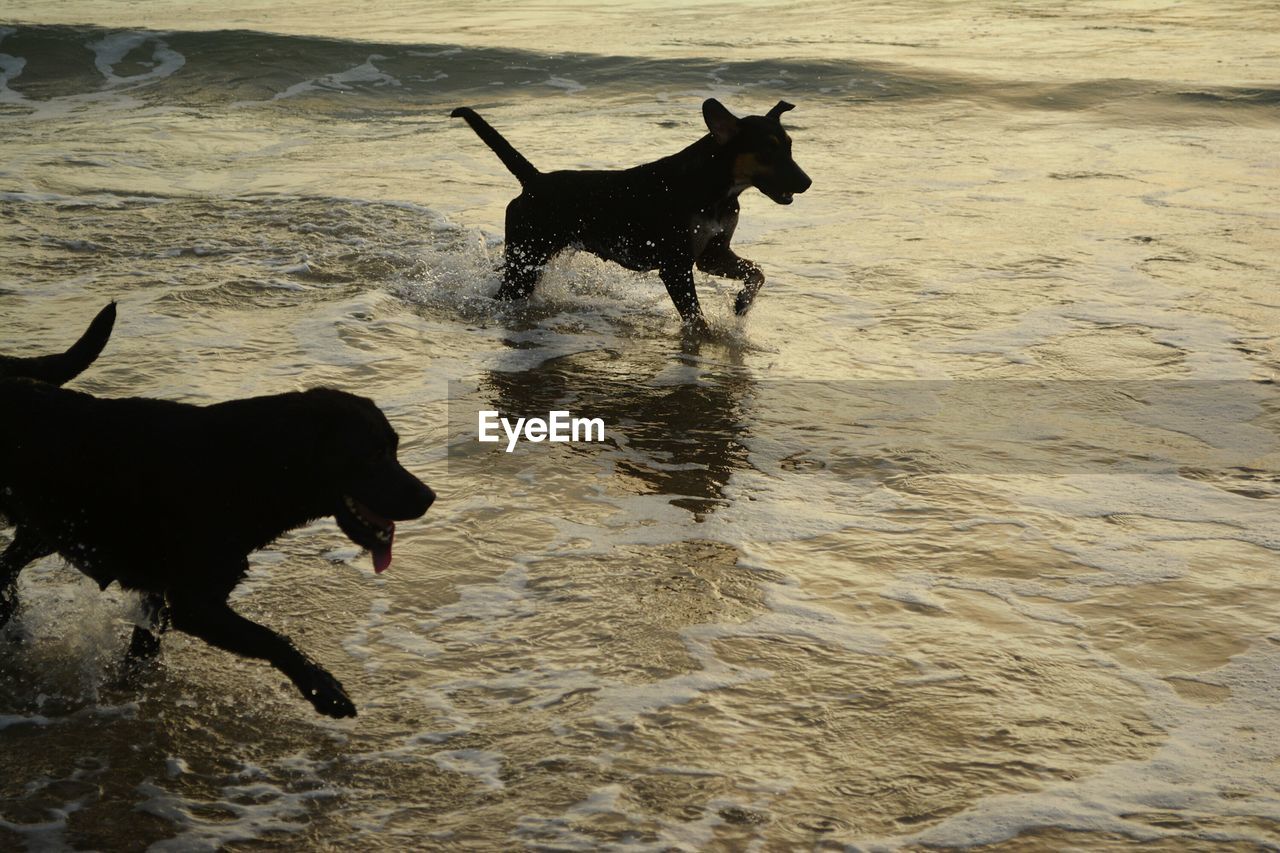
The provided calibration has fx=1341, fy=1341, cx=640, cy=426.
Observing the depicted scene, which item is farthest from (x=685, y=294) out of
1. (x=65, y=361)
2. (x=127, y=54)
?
(x=127, y=54)

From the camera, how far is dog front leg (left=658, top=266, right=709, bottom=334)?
7.58 meters

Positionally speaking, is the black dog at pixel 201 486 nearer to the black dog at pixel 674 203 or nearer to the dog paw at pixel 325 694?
the dog paw at pixel 325 694

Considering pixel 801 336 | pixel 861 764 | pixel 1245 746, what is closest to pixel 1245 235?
pixel 801 336

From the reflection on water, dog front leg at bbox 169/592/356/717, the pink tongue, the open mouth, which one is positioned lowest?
the reflection on water

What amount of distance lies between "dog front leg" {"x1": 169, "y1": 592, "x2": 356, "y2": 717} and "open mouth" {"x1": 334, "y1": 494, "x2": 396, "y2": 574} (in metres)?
0.36

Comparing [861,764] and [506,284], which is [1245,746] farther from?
[506,284]

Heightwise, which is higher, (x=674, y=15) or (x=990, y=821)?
(x=674, y=15)

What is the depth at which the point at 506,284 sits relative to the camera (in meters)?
8.17

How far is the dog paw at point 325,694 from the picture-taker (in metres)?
3.58

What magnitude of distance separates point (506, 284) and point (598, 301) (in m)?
0.60

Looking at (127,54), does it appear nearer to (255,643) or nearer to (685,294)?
(685,294)

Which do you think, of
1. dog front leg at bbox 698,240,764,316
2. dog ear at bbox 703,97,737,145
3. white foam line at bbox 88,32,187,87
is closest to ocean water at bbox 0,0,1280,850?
dog front leg at bbox 698,240,764,316

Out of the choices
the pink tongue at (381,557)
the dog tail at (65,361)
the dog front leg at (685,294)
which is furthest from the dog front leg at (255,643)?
the dog front leg at (685,294)

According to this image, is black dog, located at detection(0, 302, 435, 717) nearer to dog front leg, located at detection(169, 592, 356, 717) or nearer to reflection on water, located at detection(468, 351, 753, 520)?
dog front leg, located at detection(169, 592, 356, 717)
